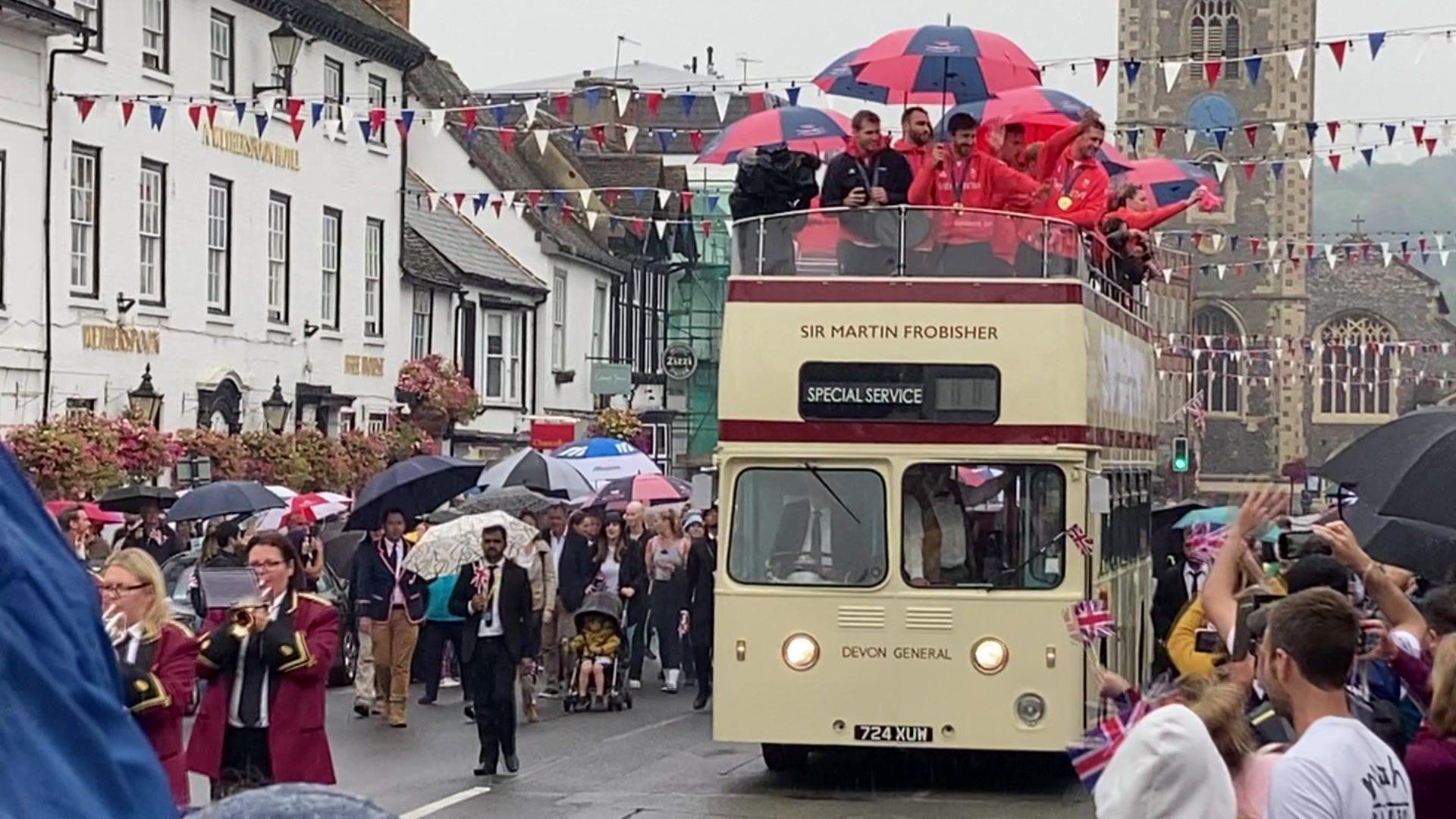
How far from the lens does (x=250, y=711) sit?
30.8 feet

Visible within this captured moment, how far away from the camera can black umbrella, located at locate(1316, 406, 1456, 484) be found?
10.4m

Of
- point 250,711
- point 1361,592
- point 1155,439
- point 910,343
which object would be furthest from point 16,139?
point 1361,592

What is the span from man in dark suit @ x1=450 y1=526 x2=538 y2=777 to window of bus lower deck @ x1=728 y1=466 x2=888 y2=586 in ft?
7.15

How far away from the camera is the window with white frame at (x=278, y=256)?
3550cm

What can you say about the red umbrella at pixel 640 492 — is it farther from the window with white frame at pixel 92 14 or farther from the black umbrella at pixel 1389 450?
the black umbrella at pixel 1389 450

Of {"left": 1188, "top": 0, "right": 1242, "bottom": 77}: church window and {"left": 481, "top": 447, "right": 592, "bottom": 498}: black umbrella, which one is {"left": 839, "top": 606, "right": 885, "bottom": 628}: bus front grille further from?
{"left": 1188, "top": 0, "right": 1242, "bottom": 77}: church window

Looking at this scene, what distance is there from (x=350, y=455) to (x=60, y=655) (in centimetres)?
3172

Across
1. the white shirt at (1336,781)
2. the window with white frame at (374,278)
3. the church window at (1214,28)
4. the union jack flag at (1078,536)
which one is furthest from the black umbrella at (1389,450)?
the church window at (1214,28)

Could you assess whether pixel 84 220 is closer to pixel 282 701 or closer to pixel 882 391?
pixel 882 391

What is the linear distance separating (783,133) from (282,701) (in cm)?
1293

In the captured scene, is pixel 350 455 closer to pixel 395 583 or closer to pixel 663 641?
pixel 663 641

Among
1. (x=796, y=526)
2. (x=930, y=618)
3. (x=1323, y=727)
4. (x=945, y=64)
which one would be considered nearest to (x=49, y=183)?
(x=945, y=64)

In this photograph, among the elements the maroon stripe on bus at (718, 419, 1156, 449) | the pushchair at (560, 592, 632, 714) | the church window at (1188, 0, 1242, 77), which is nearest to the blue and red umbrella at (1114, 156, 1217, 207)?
the pushchair at (560, 592, 632, 714)

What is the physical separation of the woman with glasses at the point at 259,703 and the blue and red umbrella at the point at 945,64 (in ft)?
38.6
